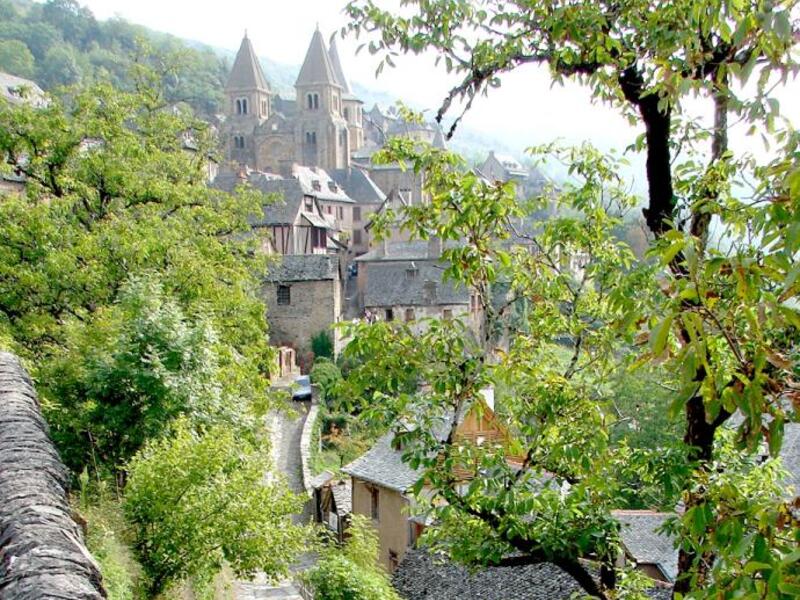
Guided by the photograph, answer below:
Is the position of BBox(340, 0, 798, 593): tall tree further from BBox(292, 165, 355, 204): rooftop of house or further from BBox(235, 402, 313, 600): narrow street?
BBox(292, 165, 355, 204): rooftop of house

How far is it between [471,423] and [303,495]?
36.4 ft

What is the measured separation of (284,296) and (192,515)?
31.1m

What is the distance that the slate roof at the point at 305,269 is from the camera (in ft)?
130

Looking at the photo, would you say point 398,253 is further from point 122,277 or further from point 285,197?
point 122,277

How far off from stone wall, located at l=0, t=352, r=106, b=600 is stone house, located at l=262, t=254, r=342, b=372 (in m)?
33.9

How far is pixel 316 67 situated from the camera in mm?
84562

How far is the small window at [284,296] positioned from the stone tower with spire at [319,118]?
44.4m

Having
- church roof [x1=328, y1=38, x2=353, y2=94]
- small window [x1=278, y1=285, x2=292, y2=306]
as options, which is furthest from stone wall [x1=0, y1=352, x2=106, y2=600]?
church roof [x1=328, y1=38, x2=353, y2=94]

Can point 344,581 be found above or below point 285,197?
below

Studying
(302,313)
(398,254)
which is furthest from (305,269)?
(398,254)

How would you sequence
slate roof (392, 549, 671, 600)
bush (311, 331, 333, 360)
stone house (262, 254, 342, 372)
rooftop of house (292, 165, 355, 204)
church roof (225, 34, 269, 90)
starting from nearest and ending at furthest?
slate roof (392, 549, 671, 600) → bush (311, 331, 333, 360) → stone house (262, 254, 342, 372) → rooftop of house (292, 165, 355, 204) → church roof (225, 34, 269, 90)

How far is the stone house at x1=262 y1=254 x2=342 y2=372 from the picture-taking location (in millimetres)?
39594

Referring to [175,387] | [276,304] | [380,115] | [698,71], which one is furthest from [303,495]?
[380,115]

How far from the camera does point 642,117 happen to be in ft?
18.5
